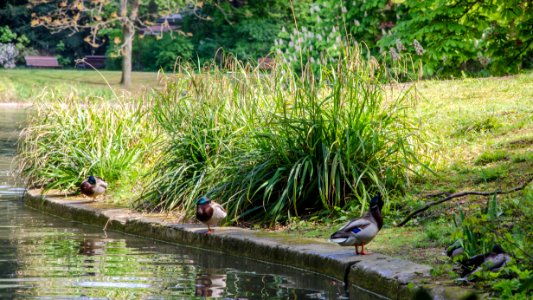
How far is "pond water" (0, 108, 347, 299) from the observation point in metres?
7.22

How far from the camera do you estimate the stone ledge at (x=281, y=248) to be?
6855mm

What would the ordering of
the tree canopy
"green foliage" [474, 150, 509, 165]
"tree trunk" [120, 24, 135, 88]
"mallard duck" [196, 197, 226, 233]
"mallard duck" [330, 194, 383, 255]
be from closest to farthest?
1. "mallard duck" [330, 194, 383, 255]
2. "mallard duck" [196, 197, 226, 233]
3. "green foliage" [474, 150, 509, 165]
4. the tree canopy
5. "tree trunk" [120, 24, 135, 88]

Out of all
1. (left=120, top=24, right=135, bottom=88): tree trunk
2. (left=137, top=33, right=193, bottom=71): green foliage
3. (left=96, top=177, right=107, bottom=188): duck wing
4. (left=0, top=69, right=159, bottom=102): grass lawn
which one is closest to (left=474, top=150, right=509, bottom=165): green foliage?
(left=96, top=177, right=107, bottom=188): duck wing

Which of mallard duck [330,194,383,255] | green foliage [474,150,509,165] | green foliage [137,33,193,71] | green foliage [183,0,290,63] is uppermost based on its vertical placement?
green foliage [183,0,290,63]

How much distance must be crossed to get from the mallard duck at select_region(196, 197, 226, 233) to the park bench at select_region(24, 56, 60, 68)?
50.3 meters

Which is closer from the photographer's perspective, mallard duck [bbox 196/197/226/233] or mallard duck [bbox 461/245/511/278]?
mallard duck [bbox 461/245/511/278]

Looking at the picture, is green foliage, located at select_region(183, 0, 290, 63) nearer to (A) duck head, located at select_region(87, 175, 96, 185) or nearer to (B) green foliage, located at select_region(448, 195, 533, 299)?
(A) duck head, located at select_region(87, 175, 96, 185)

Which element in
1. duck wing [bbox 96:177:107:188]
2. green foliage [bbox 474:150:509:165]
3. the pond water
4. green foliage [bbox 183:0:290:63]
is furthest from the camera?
green foliage [bbox 183:0:290:63]

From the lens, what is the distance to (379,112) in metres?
10.3

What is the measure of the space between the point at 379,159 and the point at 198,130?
7.67 feet

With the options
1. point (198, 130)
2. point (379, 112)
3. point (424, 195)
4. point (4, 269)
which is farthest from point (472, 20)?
point (4, 269)

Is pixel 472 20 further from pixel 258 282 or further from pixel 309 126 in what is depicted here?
pixel 258 282

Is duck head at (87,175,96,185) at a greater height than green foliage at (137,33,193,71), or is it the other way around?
green foliage at (137,33,193,71)

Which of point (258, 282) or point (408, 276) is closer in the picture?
point (408, 276)
